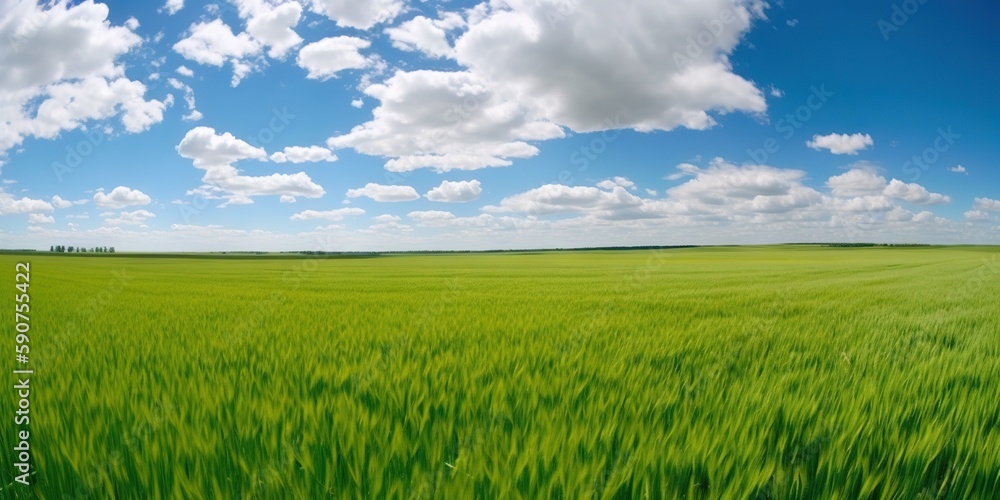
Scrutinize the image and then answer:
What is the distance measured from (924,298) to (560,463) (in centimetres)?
1442

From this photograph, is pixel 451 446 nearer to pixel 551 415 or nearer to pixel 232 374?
pixel 551 415

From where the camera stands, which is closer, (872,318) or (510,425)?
(510,425)

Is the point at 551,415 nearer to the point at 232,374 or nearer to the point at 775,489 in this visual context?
the point at 775,489

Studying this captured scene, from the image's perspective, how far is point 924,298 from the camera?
12070 millimetres

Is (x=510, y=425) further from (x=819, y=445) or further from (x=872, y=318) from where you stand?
(x=872, y=318)

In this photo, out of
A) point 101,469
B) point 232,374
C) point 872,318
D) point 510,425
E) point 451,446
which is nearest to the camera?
point 101,469

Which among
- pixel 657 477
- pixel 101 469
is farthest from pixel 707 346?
pixel 101 469

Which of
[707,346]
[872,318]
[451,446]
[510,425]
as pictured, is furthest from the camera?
[872,318]

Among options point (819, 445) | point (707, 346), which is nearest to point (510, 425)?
point (819, 445)

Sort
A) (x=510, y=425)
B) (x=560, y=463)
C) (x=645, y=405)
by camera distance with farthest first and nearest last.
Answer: (x=645, y=405) → (x=510, y=425) → (x=560, y=463)

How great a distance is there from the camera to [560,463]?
6.88ft

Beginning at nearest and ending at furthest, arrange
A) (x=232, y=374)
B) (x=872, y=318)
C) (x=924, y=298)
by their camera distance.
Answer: (x=232, y=374) < (x=872, y=318) < (x=924, y=298)

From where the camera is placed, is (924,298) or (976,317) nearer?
(976,317)

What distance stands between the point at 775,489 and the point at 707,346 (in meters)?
3.58
